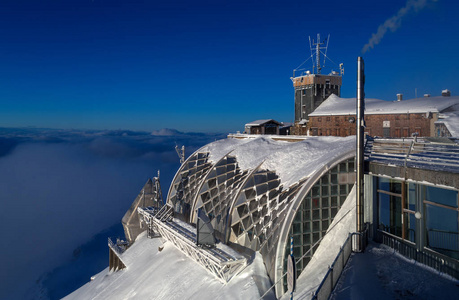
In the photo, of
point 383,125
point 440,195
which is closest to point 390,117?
point 383,125

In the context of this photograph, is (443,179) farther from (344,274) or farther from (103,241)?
(103,241)

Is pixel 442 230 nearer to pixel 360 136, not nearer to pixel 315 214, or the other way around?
pixel 360 136

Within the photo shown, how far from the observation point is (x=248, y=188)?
19.0 meters

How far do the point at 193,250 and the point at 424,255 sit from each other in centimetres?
1229

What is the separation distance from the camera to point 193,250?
19625 millimetres

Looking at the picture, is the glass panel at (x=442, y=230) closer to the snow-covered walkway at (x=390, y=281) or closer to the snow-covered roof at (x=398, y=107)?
the snow-covered walkway at (x=390, y=281)

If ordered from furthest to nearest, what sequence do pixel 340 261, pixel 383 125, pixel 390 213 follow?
pixel 383 125, pixel 390 213, pixel 340 261

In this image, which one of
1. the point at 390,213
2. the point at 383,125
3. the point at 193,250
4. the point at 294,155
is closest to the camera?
the point at 390,213

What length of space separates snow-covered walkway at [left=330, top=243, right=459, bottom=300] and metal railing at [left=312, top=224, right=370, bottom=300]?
0.21 meters

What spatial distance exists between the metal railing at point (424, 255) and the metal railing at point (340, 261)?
87 cm

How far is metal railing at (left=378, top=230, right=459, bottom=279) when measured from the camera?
1048 cm

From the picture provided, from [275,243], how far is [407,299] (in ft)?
20.7

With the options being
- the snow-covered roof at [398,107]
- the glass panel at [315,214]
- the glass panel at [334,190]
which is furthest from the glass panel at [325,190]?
the snow-covered roof at [398,107]

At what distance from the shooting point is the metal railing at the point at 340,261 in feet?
29.9
